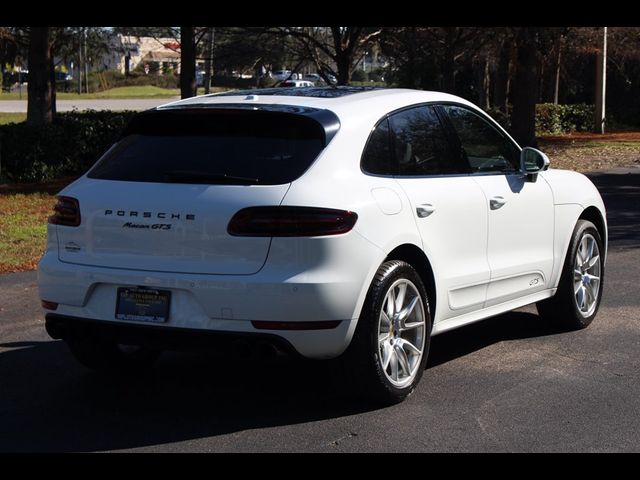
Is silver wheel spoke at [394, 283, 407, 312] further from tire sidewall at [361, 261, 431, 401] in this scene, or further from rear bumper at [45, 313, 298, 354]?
rear bumper at [45, 313, 298, 354]

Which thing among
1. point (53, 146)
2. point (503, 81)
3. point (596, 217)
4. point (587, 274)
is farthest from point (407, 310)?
point (503, 81)

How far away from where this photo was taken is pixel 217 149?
18.9 ft

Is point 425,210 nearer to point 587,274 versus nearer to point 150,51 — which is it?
point 587,274

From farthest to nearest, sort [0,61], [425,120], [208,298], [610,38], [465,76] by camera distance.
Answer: [465,76] < [610,38] < [0,61] < [425,120] < [208,298]

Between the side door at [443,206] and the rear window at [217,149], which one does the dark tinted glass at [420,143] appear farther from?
the rear window at [217,149]

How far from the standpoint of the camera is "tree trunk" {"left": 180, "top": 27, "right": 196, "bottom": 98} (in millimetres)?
22938

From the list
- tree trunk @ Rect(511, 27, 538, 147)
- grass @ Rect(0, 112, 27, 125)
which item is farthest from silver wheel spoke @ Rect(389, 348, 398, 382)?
grass @ Rect(0, 112, 27, 125)

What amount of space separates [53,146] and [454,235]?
1470cm

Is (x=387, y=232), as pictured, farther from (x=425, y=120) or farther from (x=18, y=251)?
(x=18, y=251)

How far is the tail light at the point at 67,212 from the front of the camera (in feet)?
19.1

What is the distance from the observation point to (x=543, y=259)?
291 inches
